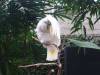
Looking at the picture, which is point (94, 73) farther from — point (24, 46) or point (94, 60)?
point (24, 46)

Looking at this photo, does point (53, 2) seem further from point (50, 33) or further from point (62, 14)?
point (50, 33)

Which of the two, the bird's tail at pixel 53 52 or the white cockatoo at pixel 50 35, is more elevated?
the white cockatoo at pixel 50 35

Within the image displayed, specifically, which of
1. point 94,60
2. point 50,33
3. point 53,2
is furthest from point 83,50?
point 53,2

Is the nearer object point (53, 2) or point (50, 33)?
point (50, 33)

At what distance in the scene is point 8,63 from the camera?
2.82m

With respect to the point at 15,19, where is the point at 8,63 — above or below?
below

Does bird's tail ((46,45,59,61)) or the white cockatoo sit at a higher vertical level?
the white cockatoo

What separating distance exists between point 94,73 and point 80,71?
2.9 inches

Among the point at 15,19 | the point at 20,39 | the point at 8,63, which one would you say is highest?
the point at 15,19

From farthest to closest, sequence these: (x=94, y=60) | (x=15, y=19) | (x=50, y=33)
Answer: (x=15, y=19)
(x=94, y=60)
(x=50, y=33)

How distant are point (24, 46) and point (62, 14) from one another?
17.3 inches

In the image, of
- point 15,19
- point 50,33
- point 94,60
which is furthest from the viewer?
point 15,19

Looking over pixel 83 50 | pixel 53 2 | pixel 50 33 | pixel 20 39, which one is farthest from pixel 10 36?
pixel 50 33

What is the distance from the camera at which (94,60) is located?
1.66 meters
